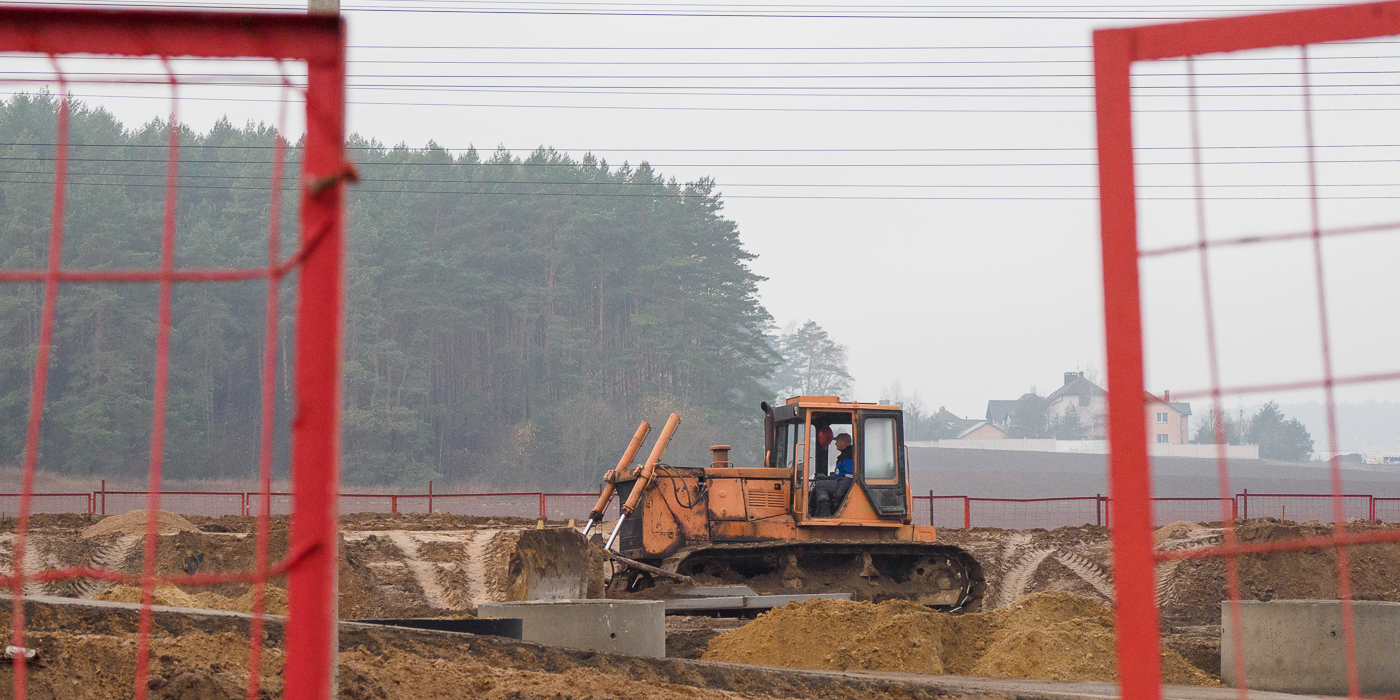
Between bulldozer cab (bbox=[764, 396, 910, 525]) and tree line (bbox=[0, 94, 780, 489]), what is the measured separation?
31.5 metres

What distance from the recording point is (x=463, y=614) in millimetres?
11938

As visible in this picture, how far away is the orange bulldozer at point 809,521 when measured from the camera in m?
14.3

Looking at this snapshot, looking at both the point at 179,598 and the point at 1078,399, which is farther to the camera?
the point at 1078,399

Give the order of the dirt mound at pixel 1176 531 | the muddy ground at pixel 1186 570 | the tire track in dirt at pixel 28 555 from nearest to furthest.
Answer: the muddy ground at pixel 1186 570, the tire track in dirt at pixel 28 555, the dirt mound at pixel 1176 531

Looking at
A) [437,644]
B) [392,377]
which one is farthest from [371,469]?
[437,644]

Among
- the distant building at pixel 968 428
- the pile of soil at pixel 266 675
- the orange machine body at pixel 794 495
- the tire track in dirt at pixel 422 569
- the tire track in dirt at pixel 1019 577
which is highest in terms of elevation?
the distant building at pixel 968 428

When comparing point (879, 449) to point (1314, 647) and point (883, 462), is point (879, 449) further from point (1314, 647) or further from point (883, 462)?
point (1314, 647)

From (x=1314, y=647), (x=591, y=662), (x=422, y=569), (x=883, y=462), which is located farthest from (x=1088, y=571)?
(x=591, y=662)

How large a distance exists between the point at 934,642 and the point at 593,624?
3.27 m

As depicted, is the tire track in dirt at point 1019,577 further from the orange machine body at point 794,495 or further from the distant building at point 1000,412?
the distant building at point 1000,412

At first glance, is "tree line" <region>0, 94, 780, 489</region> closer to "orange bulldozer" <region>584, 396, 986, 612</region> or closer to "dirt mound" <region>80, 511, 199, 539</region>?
"dirt mound" <region>80, 511, 199, 539</region>

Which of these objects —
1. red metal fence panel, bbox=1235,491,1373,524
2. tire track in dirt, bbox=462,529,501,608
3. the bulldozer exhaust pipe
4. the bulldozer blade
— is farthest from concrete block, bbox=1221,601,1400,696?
red metal fence panel, bbox=1235,491,1373,524

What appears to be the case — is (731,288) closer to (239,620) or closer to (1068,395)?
(239,620)

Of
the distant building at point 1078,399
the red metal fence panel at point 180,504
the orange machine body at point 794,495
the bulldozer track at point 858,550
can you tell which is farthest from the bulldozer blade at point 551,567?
the distant building at point 1078,399
